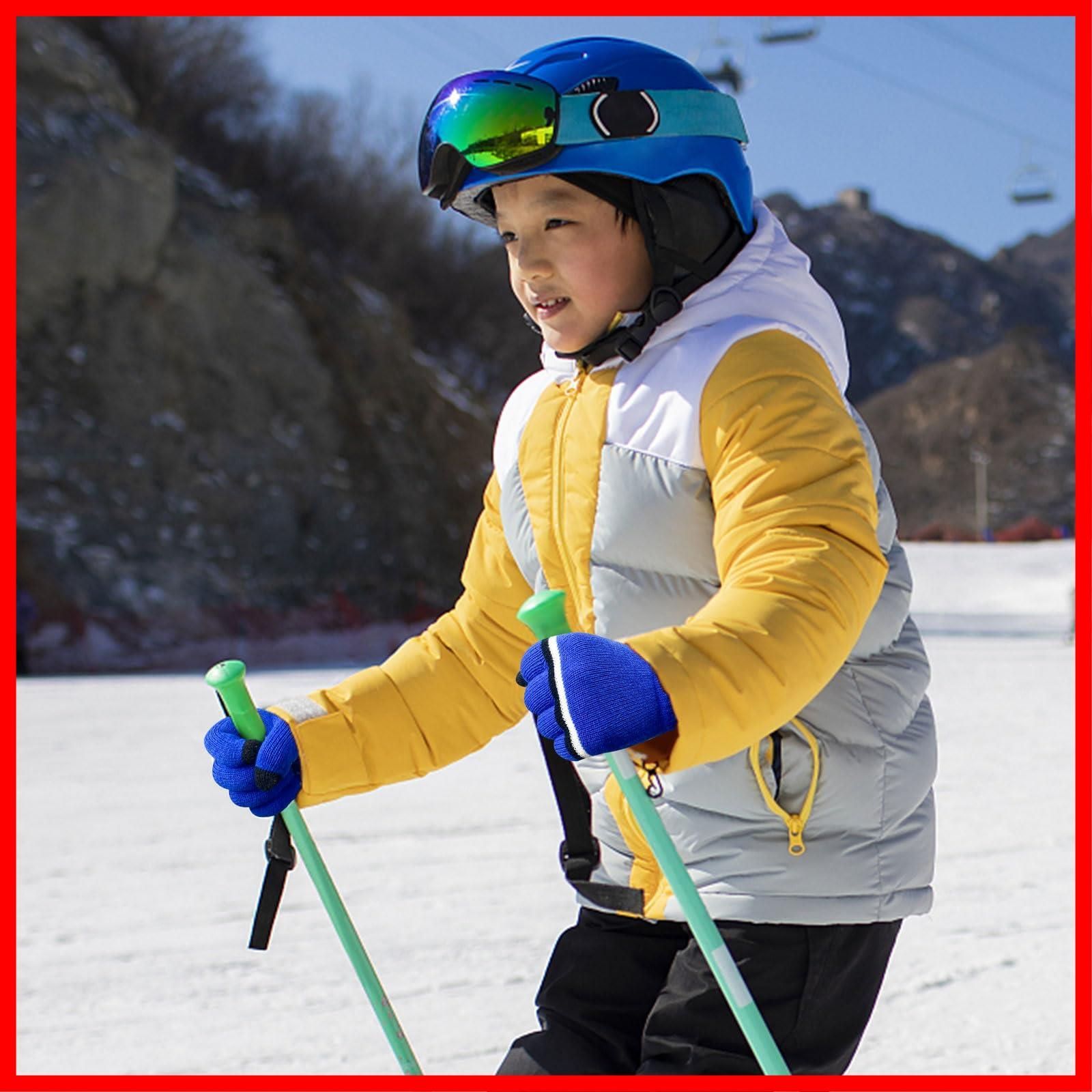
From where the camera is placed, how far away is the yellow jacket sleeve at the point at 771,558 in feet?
4.51

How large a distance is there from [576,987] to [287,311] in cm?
2136

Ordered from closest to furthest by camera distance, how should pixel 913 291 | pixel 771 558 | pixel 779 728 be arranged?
pixel 771 558 < pixel 779 728 < pixel 913 291

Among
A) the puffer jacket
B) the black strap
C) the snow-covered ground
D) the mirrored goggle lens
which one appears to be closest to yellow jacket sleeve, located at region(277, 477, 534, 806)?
the puffer jacket

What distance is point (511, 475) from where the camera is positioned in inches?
76.3

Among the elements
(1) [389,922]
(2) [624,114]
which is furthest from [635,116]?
(1) [389,922]

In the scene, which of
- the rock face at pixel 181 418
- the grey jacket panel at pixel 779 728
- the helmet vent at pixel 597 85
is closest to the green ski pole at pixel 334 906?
the grey jacket panel at pixel 779 728

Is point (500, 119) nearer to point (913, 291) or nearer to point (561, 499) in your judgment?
point (561, 499)

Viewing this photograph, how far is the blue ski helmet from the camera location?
1.81 m

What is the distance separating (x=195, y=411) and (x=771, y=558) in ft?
64.6

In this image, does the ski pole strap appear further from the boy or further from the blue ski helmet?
the blue ski helmet

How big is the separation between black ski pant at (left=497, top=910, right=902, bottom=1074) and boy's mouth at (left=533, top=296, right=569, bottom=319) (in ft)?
2.76

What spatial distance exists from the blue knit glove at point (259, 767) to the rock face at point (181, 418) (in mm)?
16654

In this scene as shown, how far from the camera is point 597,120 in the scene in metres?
1.81

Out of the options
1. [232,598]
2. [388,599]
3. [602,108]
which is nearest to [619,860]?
[602,108]
